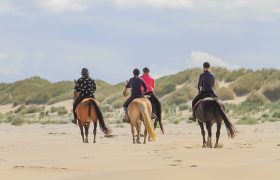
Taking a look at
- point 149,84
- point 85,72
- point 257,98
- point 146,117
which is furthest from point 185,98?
Result: point 146,117

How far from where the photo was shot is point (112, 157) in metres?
13.7

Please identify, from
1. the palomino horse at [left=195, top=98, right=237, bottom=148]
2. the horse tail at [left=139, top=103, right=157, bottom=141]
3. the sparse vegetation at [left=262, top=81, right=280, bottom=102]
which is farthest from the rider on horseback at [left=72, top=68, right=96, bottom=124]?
the sparse vegetation at [left=262, top=81, right=280, bottom=102]

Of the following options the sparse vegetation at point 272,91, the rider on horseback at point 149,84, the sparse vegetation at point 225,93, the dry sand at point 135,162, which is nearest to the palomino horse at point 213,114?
the dry sand at point 135,162

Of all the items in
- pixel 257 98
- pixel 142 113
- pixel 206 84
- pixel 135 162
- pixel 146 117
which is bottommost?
pixel 135 162

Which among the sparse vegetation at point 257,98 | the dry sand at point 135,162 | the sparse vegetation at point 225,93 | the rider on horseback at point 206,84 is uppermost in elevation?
the sparse vegetation at point 225,93

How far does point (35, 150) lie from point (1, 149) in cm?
137

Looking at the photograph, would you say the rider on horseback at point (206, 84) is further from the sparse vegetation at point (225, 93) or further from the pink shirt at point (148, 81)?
the sparse vegetation at point (225, 93)

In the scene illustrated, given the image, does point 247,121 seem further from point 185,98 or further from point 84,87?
→ point 185,98

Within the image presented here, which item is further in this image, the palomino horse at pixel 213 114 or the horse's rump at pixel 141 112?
the horse's rump at pixel 141 112

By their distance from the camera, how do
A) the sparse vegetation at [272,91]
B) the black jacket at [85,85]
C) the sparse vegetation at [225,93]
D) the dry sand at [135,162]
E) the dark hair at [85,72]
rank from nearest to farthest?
the dry sand at [135,162], the black jacket at [85,85], the dark hair at [85,72], the sparse vegetation at [272,91], the sparse vegetation at [225,93]

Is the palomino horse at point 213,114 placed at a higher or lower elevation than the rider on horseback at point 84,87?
lower

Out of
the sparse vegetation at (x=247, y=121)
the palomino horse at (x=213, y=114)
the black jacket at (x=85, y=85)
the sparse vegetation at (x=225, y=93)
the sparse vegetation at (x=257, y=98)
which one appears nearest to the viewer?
the palomino horse at (x=213, y=114)

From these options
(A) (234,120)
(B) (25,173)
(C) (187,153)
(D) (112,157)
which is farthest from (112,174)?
(A) (234,120)

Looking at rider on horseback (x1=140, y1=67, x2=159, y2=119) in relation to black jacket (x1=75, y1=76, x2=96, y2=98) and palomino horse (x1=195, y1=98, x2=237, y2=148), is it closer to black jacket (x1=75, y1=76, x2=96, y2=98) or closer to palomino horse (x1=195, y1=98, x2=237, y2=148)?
black jacket (x1=75, y1=76, x2=96, y2=98)
